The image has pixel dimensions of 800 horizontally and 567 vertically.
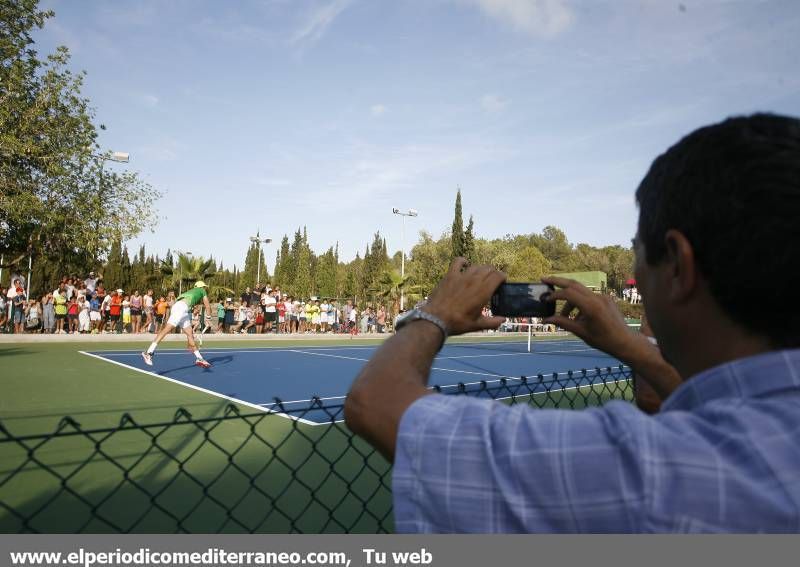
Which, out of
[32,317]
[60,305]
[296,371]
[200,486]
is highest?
[60,305]

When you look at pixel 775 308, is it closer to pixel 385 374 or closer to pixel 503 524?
pixel 503 524

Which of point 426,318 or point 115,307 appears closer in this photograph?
point 426,318

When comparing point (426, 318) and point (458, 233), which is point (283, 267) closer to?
point (458, 233)

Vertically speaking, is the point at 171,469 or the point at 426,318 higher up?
the point at 426,318

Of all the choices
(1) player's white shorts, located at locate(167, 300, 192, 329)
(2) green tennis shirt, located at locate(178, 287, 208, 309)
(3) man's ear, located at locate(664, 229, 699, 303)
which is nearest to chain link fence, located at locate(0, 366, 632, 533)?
(3) man's ear, located at locate(664, 229, 699, 303)

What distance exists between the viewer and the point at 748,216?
0.99 meters

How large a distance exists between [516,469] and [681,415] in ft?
0.95

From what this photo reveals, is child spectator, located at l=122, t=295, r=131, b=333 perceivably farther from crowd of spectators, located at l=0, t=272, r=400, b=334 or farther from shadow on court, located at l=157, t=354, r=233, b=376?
shadow on court, located at l=157, t=354, r=233, b=376

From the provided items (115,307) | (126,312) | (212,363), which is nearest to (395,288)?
(126,312)

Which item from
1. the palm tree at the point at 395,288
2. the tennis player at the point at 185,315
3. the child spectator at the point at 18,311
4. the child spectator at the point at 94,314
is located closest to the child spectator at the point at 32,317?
the child spectator at the point at 18,311

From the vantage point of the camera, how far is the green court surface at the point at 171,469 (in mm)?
3662

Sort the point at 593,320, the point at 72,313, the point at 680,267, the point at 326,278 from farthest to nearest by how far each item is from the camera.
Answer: the point at 326,278
the point at 72,313
the point at 593,320
the point at 680,267

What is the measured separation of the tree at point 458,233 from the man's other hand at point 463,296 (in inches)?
2304

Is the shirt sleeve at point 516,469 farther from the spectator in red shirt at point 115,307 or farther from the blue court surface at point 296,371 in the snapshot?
the spectator in red shirt at point 115,307
